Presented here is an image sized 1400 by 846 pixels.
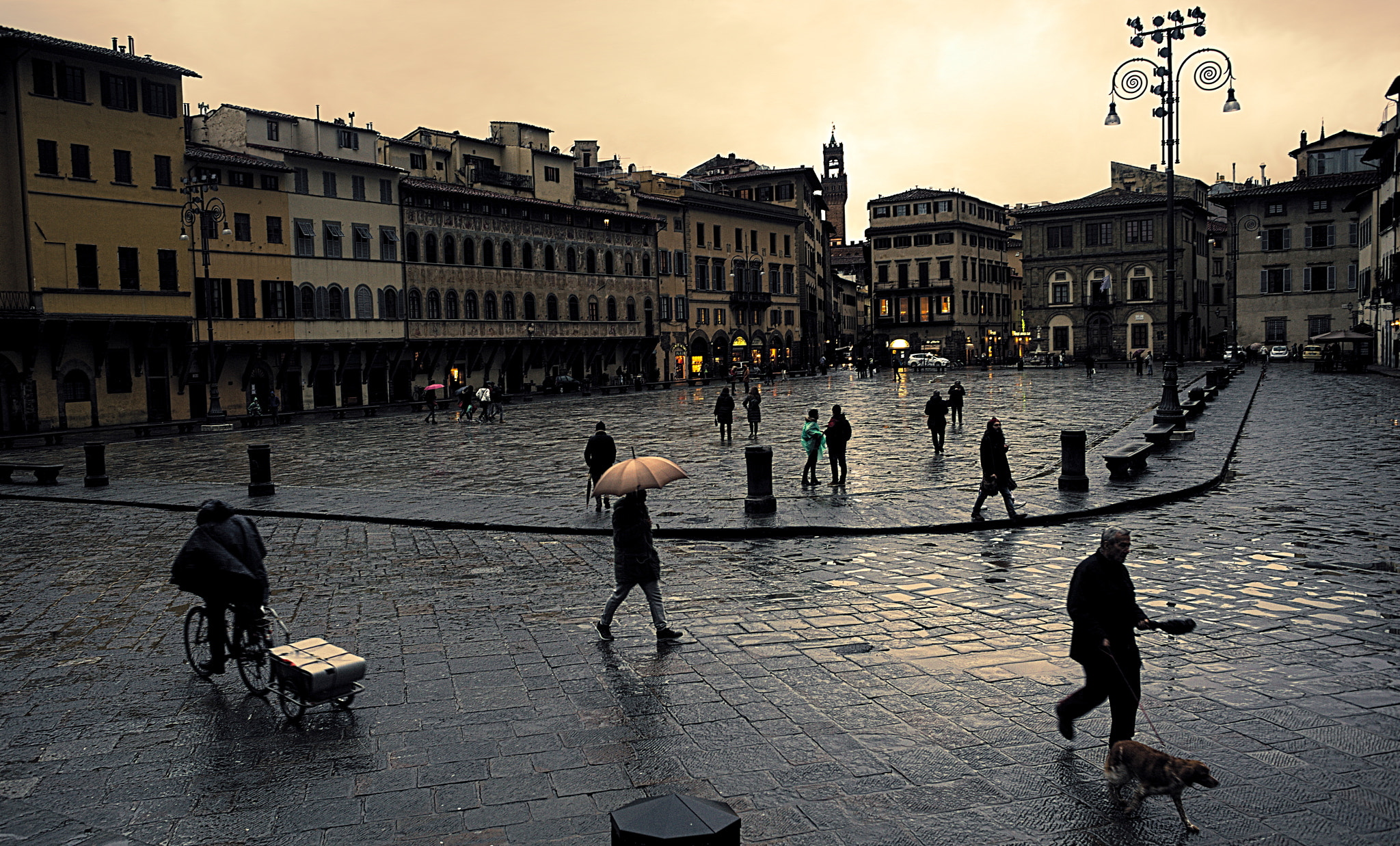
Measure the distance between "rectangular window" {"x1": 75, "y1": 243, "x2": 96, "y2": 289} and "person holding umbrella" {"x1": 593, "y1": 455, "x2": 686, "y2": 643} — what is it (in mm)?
36580

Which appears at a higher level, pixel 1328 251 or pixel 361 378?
pixel 1328 251

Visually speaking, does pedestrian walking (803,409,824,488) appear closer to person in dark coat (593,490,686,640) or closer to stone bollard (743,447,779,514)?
stone bollard (743,447,779,514)

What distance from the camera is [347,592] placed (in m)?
10.3

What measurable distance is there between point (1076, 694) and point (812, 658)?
7.42ft

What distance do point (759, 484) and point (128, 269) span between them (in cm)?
3398

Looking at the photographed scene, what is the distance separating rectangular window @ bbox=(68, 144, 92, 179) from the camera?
3688 centimetres

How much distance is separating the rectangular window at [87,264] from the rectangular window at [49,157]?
2634 millimetres

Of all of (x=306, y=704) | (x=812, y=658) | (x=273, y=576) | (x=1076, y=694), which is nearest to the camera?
(x=1076, y=694)

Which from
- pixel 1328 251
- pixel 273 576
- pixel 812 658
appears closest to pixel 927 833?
pixel 812 658

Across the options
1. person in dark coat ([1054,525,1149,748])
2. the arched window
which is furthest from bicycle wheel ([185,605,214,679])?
the arched window

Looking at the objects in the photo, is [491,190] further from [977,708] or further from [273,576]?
[977,708]

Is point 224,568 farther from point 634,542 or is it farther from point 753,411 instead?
point 753,411

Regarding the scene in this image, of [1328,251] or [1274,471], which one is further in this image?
[1328,251]

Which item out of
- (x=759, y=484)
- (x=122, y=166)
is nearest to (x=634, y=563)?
(x=759, y=484)
